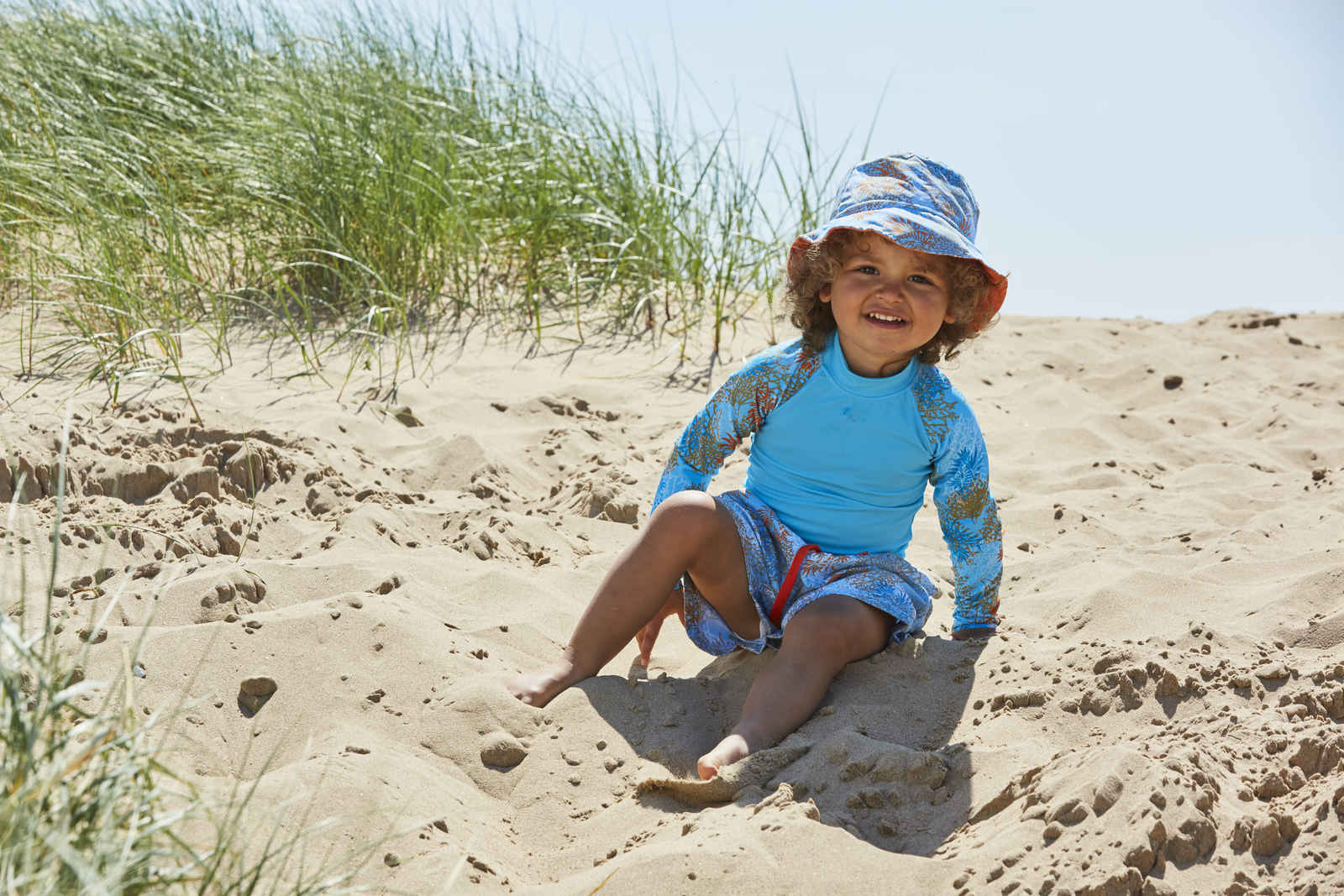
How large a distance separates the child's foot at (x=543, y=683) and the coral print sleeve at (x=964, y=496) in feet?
2.94

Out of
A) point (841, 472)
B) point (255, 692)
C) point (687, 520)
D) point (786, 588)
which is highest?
point (841, 472)

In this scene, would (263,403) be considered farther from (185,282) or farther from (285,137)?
(285,137)

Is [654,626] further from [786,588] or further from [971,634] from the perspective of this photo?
[971,634]

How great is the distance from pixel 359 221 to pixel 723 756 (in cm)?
362

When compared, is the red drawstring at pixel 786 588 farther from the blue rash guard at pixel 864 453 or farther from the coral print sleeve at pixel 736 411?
the coral print sleeve at pixel 736 411

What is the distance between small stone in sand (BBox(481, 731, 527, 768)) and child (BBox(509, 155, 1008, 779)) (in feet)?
0.58

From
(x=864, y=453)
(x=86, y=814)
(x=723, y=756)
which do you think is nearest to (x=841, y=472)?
(x=864, y=453)

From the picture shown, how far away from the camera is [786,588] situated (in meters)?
2.71

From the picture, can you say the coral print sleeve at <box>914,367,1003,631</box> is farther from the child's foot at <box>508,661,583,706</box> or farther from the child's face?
the child's foot at <box>508,661,583,706</box>

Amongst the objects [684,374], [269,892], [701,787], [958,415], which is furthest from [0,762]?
[684,374]

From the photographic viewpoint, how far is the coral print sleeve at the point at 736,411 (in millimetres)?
2811

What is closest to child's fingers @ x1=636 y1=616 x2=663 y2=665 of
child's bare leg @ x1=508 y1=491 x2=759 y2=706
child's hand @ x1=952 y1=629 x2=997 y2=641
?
child's bare leg @ x1=508 y1=491 x2=759 y2=706

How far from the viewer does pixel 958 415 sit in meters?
2.76

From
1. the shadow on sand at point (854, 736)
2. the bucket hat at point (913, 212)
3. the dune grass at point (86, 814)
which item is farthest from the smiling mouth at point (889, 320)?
the dune grass at point (86, 814)
